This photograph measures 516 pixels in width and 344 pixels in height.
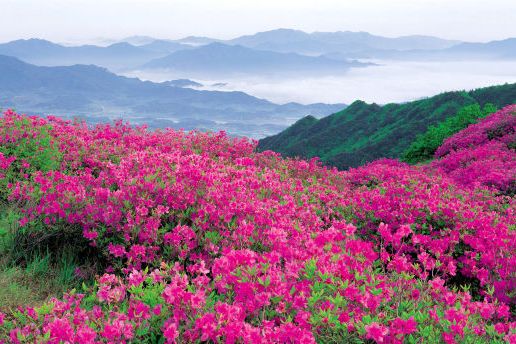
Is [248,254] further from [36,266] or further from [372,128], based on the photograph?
[372,128]

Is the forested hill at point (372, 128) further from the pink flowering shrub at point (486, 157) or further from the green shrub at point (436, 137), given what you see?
the pink flowering shrub at point (486, 157)

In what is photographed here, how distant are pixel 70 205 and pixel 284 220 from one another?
2720mm

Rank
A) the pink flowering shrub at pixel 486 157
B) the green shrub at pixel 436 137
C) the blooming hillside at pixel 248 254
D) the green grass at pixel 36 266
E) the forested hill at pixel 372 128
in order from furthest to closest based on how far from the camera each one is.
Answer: the forested hill at pixel 372 128 < the green shrub at pixel 436 137 < the pink flowering shrub at pixel 486 157 < the green grass at pixel 36 266 < the blooming hillside at pixel 248 254

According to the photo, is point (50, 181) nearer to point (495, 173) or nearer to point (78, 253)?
point (78, 253)

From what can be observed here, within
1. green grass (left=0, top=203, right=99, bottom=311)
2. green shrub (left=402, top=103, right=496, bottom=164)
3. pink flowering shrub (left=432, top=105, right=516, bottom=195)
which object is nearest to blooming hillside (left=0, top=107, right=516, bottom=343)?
green grass (left=0, top=203, right=99, bottom=311)

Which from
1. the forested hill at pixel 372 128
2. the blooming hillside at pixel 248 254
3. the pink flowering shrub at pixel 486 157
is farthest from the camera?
the forested hill at pixel 372 128

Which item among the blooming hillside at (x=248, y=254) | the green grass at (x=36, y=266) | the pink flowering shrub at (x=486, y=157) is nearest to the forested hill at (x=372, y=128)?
the pink flowering shrub at (x=486, y=157)

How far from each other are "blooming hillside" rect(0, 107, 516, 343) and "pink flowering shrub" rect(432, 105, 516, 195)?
246 centimetres

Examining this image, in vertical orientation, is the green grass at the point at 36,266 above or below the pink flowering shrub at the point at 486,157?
below

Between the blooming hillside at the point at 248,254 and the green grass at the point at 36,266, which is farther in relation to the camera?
the green grass at the point at 36,266

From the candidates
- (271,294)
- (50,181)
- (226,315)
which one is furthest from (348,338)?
(50,181)

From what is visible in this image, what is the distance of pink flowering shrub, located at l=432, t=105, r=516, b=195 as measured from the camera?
11.9 m

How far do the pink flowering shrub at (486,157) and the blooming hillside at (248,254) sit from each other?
97.0 inches

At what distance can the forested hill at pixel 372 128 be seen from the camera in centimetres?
7694
